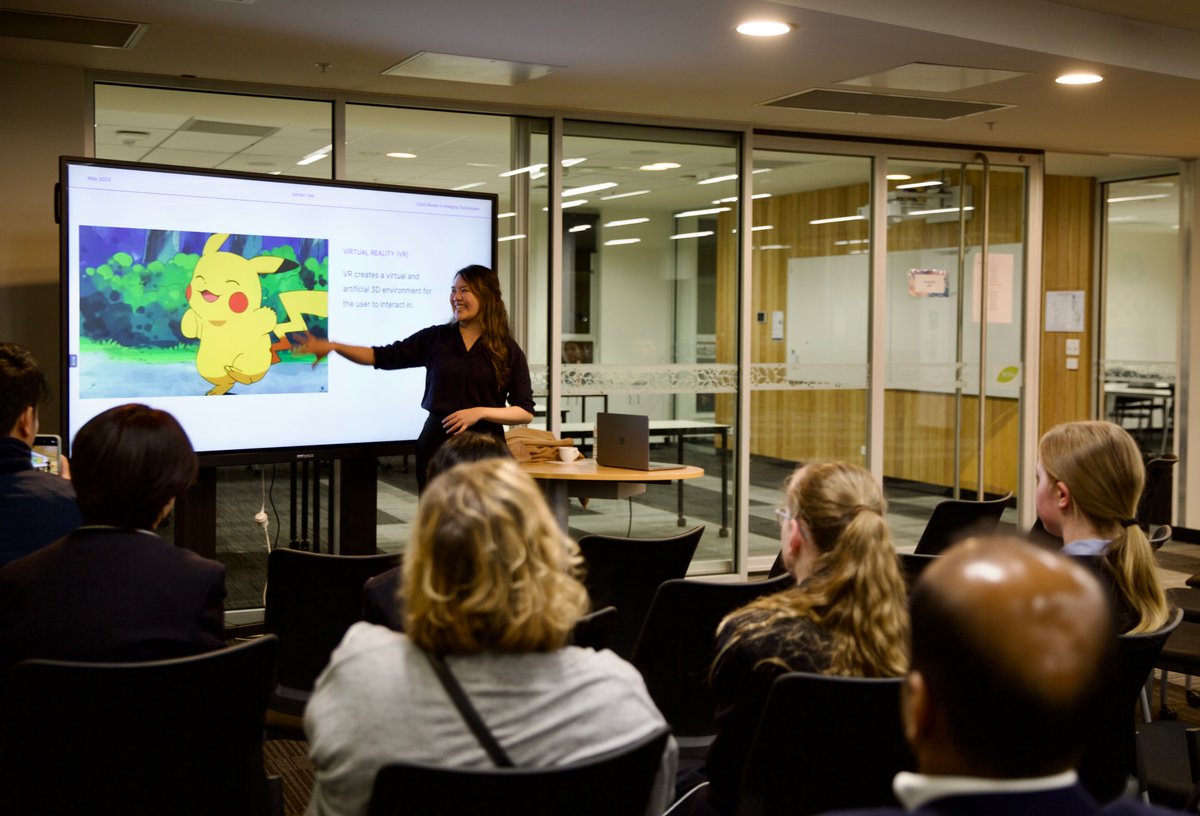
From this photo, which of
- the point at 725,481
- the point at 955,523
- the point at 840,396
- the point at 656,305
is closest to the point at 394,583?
the point at 955,523

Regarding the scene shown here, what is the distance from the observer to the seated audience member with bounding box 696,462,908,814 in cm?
199

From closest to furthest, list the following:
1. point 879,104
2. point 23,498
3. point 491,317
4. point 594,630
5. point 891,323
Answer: point 594,630 < point 23,498 < point 491,317 < point 879,104 < point 891,323

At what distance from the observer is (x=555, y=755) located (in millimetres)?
1521

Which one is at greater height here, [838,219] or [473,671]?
[838,219]

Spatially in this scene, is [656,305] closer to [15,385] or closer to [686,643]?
[686,643]

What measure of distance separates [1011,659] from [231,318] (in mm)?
4354

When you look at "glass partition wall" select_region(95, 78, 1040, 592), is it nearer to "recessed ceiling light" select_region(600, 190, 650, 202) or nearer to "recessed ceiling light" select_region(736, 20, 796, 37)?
"recessed ceiling light" select_region(600, 190, 650, 202)

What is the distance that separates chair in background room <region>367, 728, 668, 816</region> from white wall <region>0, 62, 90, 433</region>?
4.15 m

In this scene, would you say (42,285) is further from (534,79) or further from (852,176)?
(852,176)

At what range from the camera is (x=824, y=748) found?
6.25 ft

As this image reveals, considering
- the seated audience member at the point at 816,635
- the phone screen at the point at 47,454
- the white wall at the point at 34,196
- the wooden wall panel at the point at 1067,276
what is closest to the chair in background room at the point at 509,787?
the seated audience member at the point at 816,635

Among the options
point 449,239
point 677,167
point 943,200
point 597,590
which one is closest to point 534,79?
point 449,239

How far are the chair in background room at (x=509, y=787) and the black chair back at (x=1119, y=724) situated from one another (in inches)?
46.2

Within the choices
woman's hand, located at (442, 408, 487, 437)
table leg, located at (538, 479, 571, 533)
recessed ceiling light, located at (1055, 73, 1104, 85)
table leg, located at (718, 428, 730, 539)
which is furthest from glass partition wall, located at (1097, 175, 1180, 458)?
woman's hand, located at (442, 408, 487, 437)
